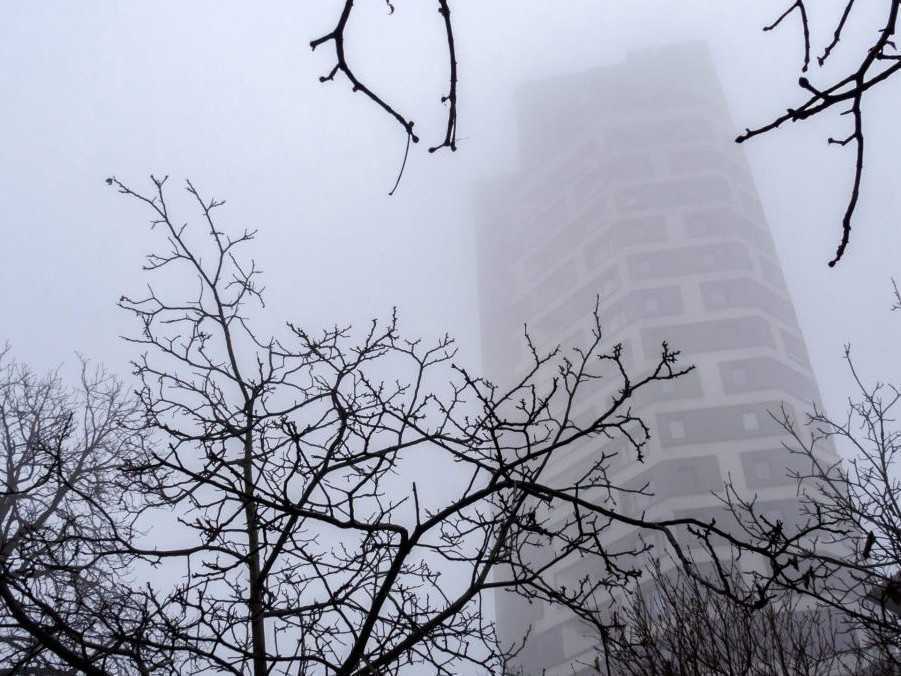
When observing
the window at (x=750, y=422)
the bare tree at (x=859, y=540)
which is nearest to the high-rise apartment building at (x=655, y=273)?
the window at (x=750, y=422)

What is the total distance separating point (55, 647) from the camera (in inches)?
138

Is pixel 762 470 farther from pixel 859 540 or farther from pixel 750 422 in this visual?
pixel 859 540

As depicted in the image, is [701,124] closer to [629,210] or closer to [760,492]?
[629,210]

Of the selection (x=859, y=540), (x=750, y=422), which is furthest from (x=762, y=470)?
(x=859, y=540)

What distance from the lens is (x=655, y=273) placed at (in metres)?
68.4

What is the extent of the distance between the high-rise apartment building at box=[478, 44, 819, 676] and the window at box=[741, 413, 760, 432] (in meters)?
0.10

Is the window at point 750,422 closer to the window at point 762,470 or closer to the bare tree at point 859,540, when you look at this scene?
the window at point 762,470

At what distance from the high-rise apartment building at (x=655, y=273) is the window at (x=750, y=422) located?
0.10 meters

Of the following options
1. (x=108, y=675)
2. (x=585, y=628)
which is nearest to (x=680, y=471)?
(x=585, y=628)

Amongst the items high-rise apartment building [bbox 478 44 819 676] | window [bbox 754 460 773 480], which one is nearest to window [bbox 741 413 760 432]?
high-rise apartment building [bbox 478 44 819 676]

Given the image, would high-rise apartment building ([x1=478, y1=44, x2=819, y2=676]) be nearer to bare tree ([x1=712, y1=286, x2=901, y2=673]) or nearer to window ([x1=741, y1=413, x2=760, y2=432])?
window ([x1=741, y1=413, x2=760, y2=432])

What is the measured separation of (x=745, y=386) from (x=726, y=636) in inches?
2106

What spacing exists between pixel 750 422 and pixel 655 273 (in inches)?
710

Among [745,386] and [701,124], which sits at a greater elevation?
[701,124]
